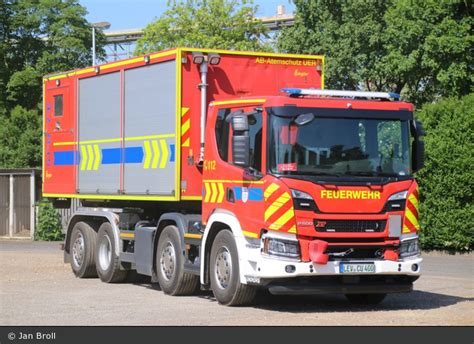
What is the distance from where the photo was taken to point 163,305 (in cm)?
1455

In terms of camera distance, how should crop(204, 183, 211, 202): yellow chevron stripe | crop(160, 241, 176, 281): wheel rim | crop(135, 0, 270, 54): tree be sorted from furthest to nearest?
crop(135, 0, 270, 54): tree → crop(160, 241, 176, 281): wheel rim → crop(204, 183, 211, 202): yellow chevron stripe

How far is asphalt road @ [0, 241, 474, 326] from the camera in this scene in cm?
1264

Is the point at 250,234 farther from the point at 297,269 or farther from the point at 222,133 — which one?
the point at 222,133

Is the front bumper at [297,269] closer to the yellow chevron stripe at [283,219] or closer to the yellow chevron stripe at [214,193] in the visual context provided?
the yellow chevron stripe at [283,219]

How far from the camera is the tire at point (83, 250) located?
63.4 ft

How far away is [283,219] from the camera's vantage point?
1331cm

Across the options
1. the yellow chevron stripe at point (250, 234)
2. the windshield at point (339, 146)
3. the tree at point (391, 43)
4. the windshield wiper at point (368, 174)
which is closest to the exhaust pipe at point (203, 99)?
the yellow chevron stripe at point (250, 234)

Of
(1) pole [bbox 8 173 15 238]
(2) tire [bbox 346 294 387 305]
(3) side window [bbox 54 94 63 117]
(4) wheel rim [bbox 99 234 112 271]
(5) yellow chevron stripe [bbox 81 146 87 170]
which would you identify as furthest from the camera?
(1) pole [bbox 8 173 15 238]

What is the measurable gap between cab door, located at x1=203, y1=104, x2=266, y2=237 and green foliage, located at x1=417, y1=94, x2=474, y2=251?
1135 cm

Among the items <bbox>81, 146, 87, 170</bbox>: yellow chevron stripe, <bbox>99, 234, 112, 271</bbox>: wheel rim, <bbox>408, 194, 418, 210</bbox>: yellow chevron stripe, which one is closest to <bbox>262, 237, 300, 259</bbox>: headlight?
<bbox>408, 194, 418, 210</bbox>: yellow chevron stripe

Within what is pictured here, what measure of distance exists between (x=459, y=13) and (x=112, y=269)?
1950cm

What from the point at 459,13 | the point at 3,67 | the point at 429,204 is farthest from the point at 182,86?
the point at 3,67

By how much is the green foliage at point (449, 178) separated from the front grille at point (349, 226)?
11.5m

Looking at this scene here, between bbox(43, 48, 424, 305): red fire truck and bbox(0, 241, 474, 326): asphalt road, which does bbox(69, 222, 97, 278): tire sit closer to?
bbox(0, 241, 474, 326): asphalt road
